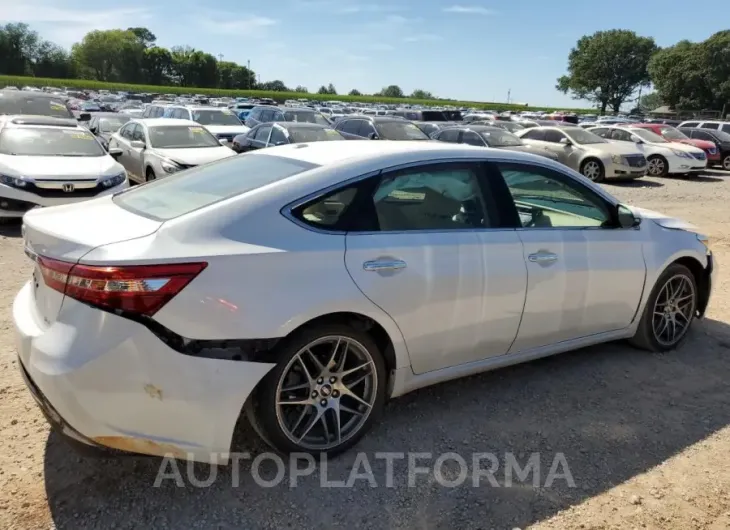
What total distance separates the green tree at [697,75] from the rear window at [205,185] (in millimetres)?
73159

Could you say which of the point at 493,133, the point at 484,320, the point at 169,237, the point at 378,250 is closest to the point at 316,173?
the point at 378,250

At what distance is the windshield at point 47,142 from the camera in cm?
877

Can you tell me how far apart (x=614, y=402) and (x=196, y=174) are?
299 cm

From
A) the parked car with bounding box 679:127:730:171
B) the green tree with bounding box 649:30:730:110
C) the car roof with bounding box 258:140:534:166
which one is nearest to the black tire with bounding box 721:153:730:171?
the parked car with bounding box 679:127:730:171

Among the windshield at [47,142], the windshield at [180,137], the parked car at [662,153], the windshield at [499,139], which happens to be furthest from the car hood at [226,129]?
the parked car at [662,153]

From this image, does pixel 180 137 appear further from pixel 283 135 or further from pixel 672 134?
pixel 672 134

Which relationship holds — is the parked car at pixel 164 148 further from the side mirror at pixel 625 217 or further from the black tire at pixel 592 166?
the black tire at pixel 592 166

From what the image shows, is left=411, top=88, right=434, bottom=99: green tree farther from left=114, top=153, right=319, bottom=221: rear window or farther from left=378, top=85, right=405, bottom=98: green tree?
left=114, top=153, right=319, bottom=221: rear window

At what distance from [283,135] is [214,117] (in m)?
4.96

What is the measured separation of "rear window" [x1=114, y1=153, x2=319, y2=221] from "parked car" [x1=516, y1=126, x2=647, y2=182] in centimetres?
1449

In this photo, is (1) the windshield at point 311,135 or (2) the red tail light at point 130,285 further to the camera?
(1) the windshield at point 311,135

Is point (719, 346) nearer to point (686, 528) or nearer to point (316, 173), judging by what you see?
point (686, 528)

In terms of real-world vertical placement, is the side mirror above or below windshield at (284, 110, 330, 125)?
above

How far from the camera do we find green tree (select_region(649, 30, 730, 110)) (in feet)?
210
